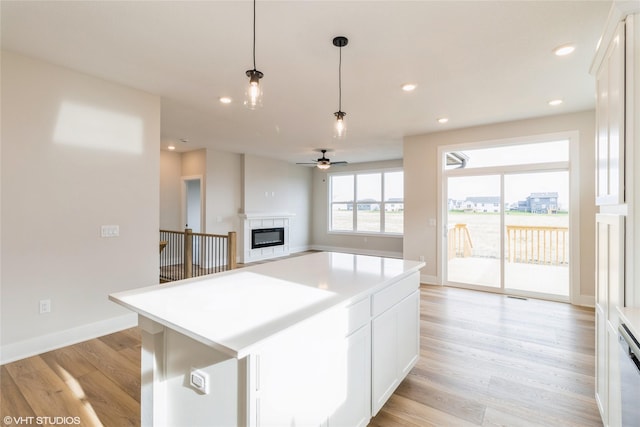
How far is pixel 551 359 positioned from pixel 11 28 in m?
5.29

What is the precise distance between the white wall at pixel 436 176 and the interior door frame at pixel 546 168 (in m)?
0.05

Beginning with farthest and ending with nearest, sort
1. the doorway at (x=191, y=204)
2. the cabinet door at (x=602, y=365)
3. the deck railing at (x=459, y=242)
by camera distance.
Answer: the doorway at (x=191, y=204)
the deck railing at (x=459, y=242)
the cabinet door at (x=602, y=365)

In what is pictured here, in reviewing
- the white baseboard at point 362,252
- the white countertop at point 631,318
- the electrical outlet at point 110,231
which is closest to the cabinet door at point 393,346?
the white countertop at point 631,318

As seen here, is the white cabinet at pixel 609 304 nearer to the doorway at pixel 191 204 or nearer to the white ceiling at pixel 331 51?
the white ceiling at pixel 331 51

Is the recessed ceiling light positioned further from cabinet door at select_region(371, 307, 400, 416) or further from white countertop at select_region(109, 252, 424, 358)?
cabinet door at select_region(371, 307, 400, 416)

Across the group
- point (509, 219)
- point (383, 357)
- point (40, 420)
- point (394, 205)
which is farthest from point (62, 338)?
point (394, 205)

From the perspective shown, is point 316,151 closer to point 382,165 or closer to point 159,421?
point 382,165

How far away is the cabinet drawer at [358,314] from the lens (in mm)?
1588

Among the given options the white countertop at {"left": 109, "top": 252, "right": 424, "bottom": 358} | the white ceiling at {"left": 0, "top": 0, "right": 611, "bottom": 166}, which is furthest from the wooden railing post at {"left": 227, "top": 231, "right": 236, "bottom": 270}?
the white countertop at {"left": 109, "top": 252, "right": 424, "bottom": 358}

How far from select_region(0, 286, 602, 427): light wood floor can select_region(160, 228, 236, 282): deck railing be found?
80.4 inches

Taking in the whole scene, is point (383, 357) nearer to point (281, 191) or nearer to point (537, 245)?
point (537, 245)

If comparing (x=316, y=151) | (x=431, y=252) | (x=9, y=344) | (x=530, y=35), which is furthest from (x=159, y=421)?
(x=316, y=151)

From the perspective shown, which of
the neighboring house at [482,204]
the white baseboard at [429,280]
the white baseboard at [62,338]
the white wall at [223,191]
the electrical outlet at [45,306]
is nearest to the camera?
the white baseboard at [62,338]

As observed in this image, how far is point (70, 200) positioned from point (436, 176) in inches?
203
